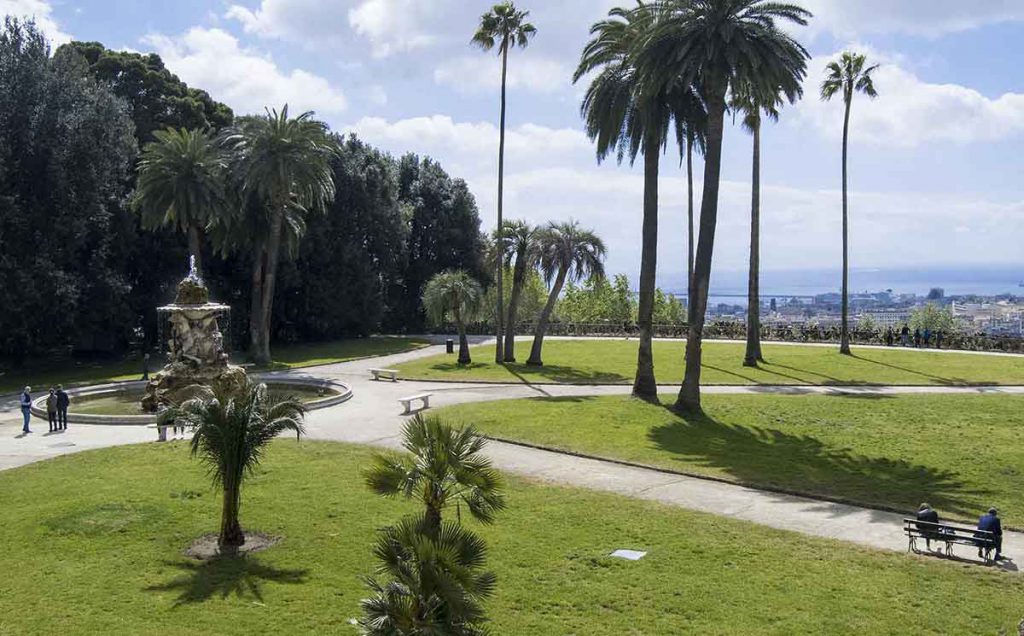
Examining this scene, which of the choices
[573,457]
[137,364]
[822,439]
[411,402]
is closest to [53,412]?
[411,402]

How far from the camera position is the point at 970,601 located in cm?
1197

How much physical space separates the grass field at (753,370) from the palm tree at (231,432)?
75.4 feet

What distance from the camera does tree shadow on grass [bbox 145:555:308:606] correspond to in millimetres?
12062

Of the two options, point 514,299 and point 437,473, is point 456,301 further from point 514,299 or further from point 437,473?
point 437,473

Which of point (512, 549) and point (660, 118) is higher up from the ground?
point (660, 118)

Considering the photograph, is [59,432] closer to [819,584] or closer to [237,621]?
[237,621]

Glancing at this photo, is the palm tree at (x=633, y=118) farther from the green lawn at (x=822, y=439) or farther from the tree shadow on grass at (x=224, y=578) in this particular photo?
the tree shadow on grass at (x=224, y=578)

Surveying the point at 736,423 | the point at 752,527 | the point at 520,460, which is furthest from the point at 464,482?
the point at 736,423

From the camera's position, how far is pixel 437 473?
11.4 metres

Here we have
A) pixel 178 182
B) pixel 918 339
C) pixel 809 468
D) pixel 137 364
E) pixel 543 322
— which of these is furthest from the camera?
pixel 918 339

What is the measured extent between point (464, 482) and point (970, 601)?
767 centimetres

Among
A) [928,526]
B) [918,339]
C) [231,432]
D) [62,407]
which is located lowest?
[928,526]

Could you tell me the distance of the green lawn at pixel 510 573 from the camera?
36.4 ft

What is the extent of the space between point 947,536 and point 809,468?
652 centimetres
